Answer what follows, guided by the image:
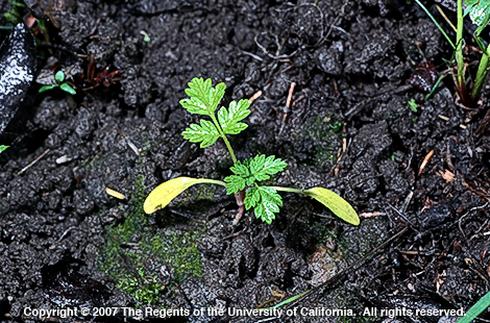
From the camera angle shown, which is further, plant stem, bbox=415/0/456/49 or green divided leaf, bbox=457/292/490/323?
plant stem, bbox=415/0/456/49

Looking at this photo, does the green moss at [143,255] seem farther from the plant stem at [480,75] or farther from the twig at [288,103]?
the plant stem at [480,75]

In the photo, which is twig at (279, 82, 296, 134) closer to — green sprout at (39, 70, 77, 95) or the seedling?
the seedling

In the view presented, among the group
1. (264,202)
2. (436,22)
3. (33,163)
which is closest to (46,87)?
(33,163)

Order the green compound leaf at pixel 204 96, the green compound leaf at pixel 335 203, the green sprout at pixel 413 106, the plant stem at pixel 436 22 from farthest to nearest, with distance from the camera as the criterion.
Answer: the green sprout at pixel 413 106, the plant stem at pixel 436 22, the green compound leaf at pixel 335 203, the green compound leaf at pixel 204 96

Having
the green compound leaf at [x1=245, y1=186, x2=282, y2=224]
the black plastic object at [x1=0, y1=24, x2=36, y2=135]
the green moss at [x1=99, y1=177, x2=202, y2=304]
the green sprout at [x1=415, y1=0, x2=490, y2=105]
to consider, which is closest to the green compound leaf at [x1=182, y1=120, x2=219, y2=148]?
the green compound leaf at [x1=245, y1=186, x2=282, y2=224]

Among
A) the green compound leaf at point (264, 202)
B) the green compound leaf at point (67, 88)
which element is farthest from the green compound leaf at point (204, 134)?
the green compound leaf at point (67, 88)

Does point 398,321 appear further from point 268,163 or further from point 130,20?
point 130,20

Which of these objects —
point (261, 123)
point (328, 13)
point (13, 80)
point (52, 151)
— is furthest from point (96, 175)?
point (328, 13)
